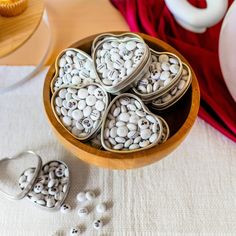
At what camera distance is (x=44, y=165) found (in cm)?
41

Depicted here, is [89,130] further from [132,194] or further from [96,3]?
[96,3]

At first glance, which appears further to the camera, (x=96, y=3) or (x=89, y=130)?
(x=96, y=3)

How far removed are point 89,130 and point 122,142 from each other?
0.11ft

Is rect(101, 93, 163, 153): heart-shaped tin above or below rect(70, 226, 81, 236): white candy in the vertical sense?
above

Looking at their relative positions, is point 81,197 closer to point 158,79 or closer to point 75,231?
A: point 75,231

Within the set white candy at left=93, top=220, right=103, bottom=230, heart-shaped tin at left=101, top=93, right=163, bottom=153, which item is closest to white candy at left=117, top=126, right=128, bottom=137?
heart-shaped tin at left=101, top=93, right=163, bottom=153

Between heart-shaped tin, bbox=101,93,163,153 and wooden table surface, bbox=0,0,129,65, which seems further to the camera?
wooden table surface, bbox=0,0,129,65

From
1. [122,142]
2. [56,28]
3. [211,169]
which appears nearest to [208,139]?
[211,169]

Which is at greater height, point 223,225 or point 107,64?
point 107,64

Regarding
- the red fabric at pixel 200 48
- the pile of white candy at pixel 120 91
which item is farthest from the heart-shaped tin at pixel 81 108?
the red fabric at pixel 200 48

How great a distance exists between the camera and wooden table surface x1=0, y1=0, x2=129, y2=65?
524 mm

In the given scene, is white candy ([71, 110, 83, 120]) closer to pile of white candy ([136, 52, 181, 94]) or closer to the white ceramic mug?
pile of white candy ([136, 52, 181, 94])

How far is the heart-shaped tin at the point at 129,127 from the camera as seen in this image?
0.34 m

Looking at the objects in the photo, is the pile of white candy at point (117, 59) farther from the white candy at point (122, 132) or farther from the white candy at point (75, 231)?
the white candy at point (75, 231)
